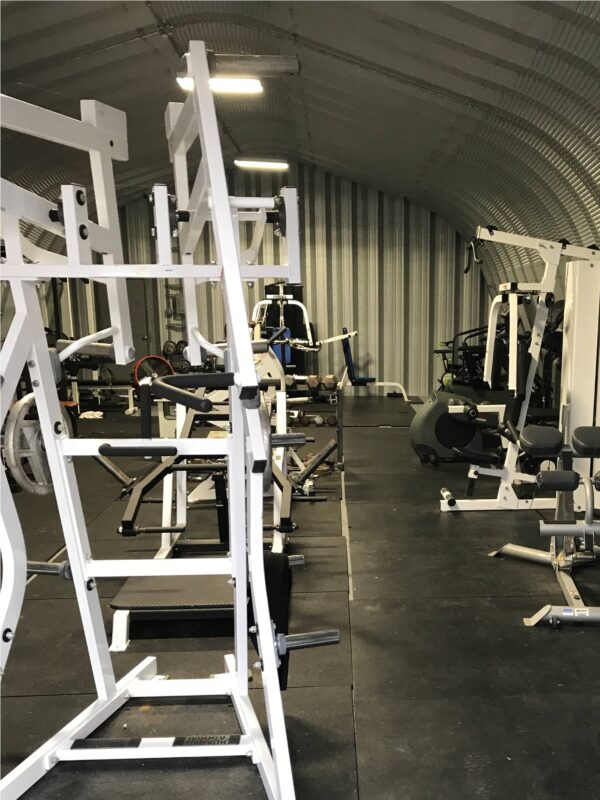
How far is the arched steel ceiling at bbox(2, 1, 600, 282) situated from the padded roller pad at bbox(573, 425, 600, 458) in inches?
80.8

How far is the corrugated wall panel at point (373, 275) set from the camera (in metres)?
9.27

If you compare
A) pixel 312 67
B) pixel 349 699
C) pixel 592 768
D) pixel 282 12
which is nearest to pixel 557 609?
pixel 592 768

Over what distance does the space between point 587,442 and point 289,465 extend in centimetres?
284

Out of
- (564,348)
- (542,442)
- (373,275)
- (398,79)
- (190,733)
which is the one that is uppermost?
(398,79)

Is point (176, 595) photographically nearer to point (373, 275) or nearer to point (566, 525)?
point (566, 525)

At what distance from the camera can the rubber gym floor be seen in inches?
74.4

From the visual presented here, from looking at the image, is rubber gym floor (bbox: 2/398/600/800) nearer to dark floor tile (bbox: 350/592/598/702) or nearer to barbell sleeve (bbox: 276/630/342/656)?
dark floor tile (bbox: 350/592/598/702)

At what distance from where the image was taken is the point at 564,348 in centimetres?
396

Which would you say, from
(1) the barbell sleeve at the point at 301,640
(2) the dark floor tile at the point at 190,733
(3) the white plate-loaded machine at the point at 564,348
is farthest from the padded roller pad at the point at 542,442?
(1) the barbell sleeve at the point at 301,640

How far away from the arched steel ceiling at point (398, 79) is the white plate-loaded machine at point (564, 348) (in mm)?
803

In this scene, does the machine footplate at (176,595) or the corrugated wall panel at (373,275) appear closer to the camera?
the machine footplate at (176,595)

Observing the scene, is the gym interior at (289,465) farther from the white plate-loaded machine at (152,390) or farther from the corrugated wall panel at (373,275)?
the corrugated wall panel at (373,275)

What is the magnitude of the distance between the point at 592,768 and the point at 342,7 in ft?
14.0

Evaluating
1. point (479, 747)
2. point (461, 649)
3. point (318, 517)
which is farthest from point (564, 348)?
point (479, 747)
